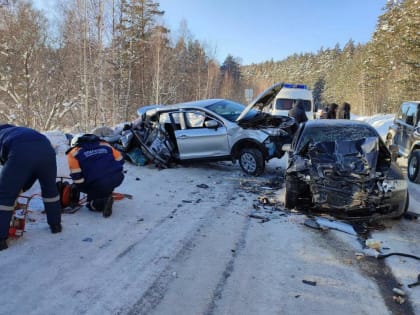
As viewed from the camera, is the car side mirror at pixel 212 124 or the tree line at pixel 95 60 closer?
the car side mirror at pixel 212 124

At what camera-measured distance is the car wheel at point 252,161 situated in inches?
315

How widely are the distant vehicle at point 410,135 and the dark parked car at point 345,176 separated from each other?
225 cm

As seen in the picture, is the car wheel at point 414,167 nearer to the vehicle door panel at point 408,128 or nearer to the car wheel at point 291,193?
the vehicle door panel at point 408,128

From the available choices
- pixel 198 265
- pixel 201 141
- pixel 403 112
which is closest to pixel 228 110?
pixel 201 141

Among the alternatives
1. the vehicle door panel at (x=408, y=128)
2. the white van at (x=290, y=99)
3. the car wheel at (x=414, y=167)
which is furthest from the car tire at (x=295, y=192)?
the white van at (x=290, y=99)

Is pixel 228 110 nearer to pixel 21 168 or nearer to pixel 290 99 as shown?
pixel 21 168

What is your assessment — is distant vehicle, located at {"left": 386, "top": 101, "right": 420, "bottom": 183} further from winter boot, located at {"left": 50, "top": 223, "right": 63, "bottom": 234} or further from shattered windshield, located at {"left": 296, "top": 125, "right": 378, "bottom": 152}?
winter boot, located at {"left": 50, "top": 223, "right": 63, "bottom": 234}

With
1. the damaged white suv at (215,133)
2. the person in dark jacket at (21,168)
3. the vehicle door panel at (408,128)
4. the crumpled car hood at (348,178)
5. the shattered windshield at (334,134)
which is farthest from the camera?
the vehicle door panel at (408,128)

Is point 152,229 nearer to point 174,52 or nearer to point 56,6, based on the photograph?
point 56,6

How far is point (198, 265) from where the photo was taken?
3.59 metres

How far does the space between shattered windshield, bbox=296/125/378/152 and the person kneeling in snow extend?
10.6ft

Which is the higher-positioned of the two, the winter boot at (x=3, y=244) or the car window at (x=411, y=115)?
the car window at (x=411, y=115)

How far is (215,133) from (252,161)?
1.21 m

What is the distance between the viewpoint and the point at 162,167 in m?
8.96
